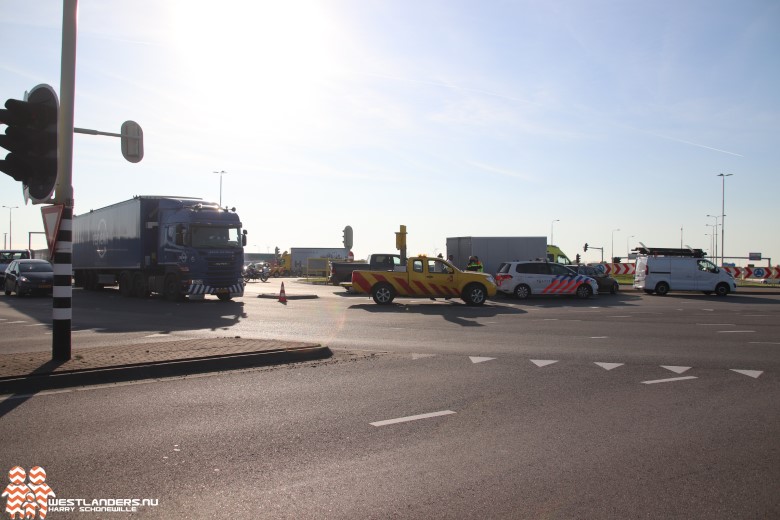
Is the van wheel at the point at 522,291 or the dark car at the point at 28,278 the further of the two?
the van wheel at the point at 522,291

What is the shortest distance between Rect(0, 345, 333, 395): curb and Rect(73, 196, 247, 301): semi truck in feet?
44.5

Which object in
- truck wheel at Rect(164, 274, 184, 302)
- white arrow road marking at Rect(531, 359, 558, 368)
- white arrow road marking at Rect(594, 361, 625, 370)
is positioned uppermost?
truck wheel at Rect(164, 274, 184, 302)

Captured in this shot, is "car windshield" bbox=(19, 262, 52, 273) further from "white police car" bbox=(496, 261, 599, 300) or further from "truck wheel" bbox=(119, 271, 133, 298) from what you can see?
"white police car" bbox=(496, 261, 599, 300)

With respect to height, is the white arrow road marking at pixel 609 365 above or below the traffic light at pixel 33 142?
below

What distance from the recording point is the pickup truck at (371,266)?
111 feet

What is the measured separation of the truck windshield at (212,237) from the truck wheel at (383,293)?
5504mm

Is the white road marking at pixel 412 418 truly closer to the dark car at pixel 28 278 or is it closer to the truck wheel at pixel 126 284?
the truck wheel at pixel 126 284

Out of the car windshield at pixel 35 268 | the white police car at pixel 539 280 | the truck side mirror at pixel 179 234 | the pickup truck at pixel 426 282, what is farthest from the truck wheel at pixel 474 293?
the car windshield at pixel 35 268

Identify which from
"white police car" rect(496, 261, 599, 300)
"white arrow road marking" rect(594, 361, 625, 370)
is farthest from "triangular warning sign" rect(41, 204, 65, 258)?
"white police car" rect(496, 261, 599, 300)

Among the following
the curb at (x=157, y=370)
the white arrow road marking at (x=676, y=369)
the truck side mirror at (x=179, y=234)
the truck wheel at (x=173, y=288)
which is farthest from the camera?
the truck wheel at (x=173, y=288)

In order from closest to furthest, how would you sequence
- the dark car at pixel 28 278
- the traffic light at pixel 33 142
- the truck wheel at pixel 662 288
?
the traffic light at pixel 33 142, the dark car at pixel 28 278, the truck wheel at pixel 662 288

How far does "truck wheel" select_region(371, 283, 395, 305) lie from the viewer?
23016 millimetres

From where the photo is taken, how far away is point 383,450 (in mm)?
5254

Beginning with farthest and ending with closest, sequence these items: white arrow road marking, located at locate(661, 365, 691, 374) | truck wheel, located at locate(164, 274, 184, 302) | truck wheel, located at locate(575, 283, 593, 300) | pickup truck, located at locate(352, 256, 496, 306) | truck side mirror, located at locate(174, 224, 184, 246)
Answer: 1. truck wheel, located at locate(575, 283, 593, 300)
2. pickup truck, located at locate(352, 256, 496, 306)
3. truck wheel, located at locate(164, 274, 184, 302)
4. truck side mirror, located at locate(174, 224, 184, 246)
5. white arrow road marking, located at locate(661, 365, 691, 374)
